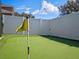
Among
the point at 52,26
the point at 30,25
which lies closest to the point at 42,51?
the point at 52,26

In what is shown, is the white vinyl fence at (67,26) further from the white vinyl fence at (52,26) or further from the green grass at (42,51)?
the green grass at (42,51)

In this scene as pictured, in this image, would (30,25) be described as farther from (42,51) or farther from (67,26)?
(42,51)

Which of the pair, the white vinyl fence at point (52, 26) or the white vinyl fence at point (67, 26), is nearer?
the white vinyl fence at point (67, 26)

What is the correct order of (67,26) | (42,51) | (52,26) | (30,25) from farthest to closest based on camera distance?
(30,25)
(52,26)
(67,26)
(42,51)

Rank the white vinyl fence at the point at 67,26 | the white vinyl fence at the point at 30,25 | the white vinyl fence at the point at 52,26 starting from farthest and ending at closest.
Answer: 1. the white vinyl fence at the point at 30,25
2. the white vinyl fence at the point at 52,26
3. the white vinyl fence at the point at 67,26

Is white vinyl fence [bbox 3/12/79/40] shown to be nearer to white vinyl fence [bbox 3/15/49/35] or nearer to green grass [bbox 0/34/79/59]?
white vinyl fence [bbox 3/15/49/35]

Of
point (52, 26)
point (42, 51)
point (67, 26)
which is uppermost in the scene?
point (67, 26)

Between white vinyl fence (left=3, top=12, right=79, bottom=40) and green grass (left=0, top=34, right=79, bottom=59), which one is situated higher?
white vinyl fence (left=3, top=12, right=79, bottom=40)

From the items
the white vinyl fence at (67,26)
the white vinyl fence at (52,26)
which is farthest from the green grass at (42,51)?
the white vinyl fence at (52,26)

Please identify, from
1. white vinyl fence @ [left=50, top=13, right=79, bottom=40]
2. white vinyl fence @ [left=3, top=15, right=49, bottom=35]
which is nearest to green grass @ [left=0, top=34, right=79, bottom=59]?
white vinyl fence @ [left=50, top=13, right=79, bottom=40]

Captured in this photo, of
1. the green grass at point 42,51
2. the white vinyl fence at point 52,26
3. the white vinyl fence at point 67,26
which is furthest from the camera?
the white vinyl fence at point 52,26

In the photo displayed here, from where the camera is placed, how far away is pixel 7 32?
19.4 m

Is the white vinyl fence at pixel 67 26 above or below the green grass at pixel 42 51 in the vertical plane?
above

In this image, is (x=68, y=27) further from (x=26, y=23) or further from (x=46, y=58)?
(x=26, y=23)
